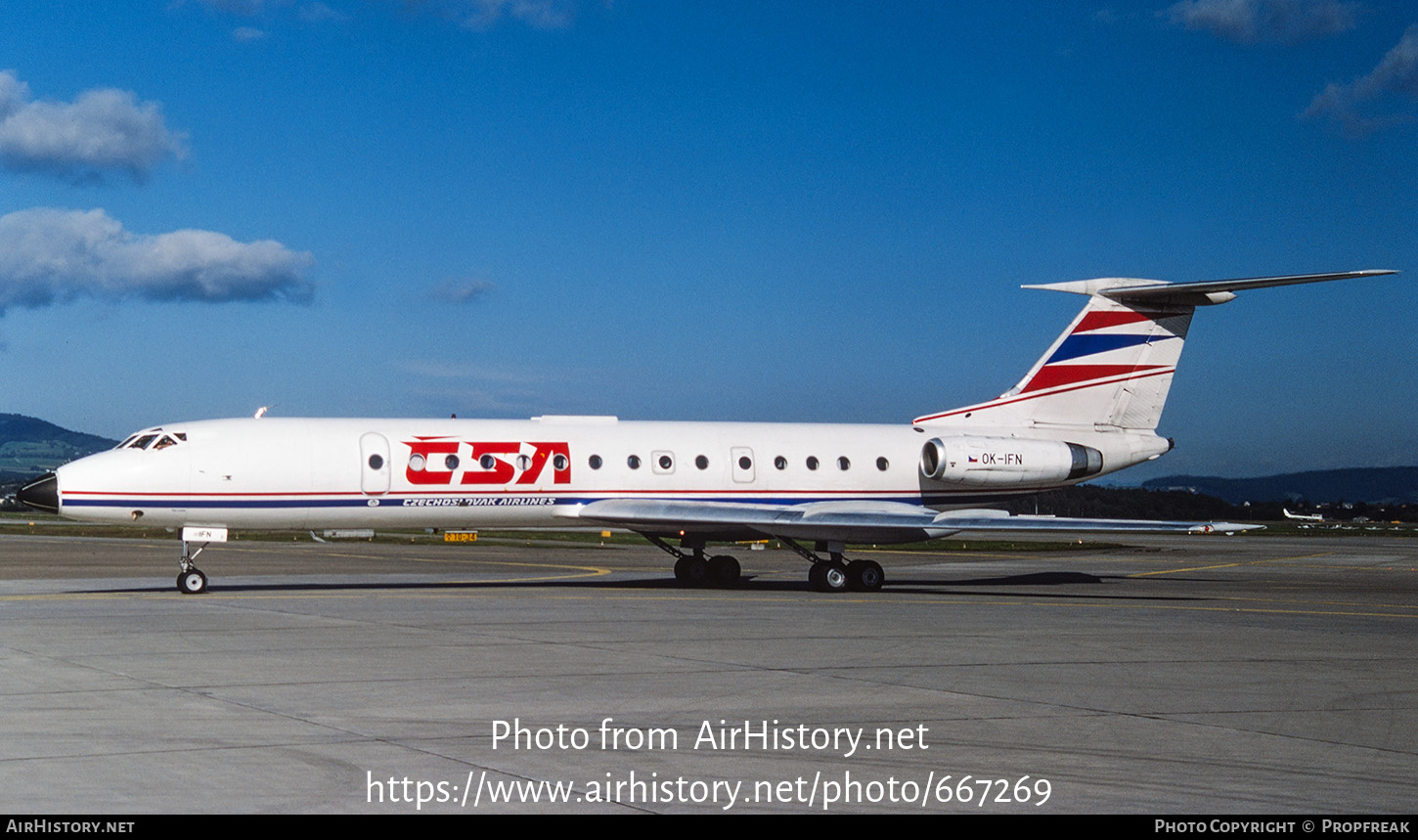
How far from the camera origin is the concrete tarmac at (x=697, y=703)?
26.0 ft

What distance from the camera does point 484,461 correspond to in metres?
24.5

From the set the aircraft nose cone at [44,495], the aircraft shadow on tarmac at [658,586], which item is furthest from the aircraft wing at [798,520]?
the aircraft nose cone at [44,495]

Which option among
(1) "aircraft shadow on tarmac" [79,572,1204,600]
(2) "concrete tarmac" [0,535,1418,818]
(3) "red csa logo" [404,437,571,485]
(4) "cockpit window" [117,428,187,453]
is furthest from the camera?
(1) "aircraft shadow on tarmac" [79,572,1204,600]

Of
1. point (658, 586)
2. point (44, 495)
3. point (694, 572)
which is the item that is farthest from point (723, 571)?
point (44, 495)

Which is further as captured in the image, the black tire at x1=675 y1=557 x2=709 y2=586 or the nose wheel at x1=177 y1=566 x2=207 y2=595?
the black tire at x1=675 y1=557 x2=709 y2=586

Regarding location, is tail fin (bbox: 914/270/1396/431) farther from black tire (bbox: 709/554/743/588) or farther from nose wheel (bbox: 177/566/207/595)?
nose wheel (bbox: 177/566/207/595)

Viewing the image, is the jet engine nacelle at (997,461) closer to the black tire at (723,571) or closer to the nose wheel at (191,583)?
the black tire at (723,571)

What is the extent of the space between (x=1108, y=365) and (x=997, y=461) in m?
3.47

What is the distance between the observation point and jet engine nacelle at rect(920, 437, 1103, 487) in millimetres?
27531

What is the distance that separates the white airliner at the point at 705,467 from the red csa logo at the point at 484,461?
3 cm

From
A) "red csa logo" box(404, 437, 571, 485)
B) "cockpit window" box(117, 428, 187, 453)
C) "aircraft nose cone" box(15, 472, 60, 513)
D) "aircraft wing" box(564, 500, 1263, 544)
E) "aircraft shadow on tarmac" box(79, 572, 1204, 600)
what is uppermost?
"cockpit window" box(117, 428, 187, 453)

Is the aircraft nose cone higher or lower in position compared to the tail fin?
lower

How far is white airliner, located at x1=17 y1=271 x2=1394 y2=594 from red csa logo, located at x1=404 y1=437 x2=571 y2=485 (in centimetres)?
3

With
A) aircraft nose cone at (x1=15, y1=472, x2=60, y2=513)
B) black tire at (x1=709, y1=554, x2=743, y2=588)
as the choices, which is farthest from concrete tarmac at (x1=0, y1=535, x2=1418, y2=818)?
black tire at (x1=709, y1=554, x2=743, y2=588)
